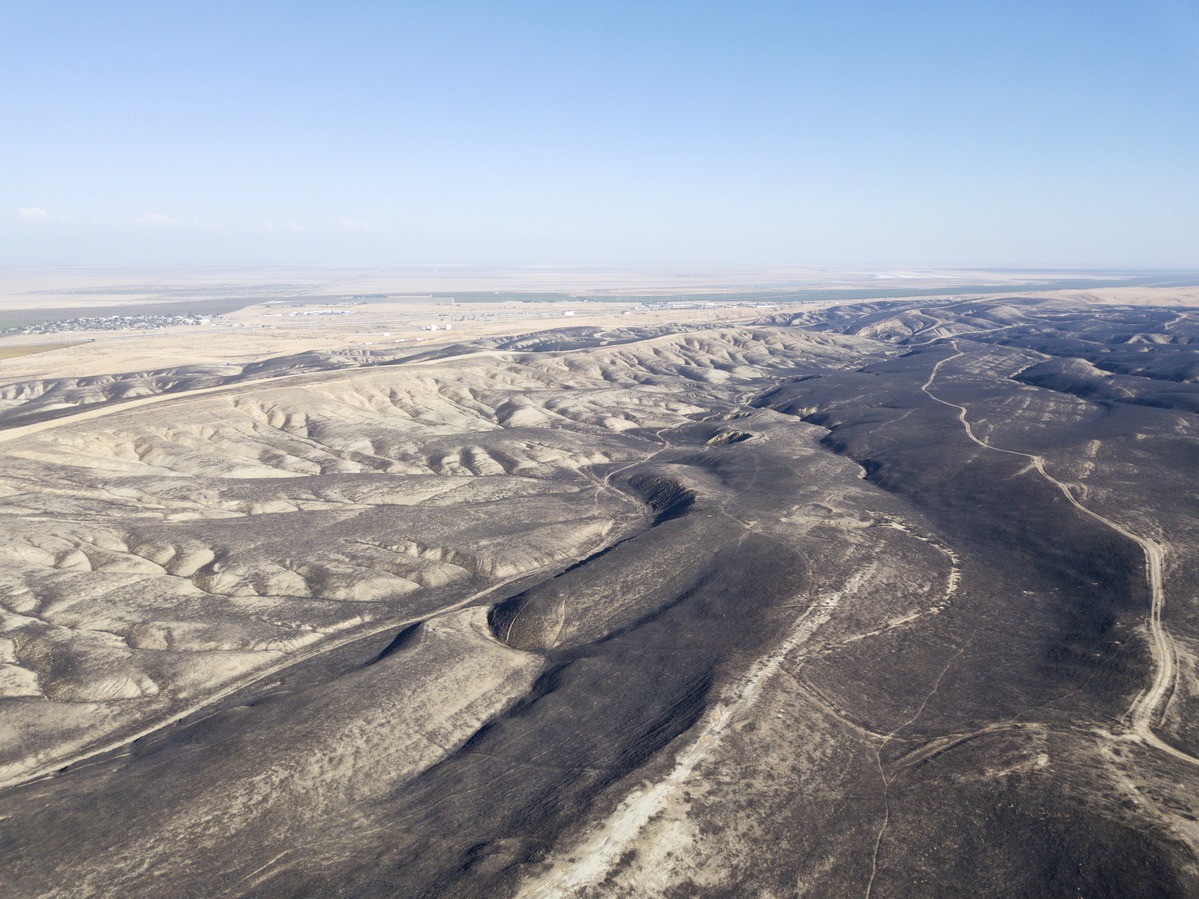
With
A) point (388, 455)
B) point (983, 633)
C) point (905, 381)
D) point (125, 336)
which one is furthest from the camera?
point (125, 336)

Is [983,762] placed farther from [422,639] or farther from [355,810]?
[422,639]

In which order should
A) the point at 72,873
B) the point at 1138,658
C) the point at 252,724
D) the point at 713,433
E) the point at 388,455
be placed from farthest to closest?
the point at 713,433 → the point at 388,455 → the point at 1138,658 → the point at 252,724 → the point at 72,873

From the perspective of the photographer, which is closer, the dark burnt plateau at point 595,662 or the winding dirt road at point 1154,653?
the dark burnt plateau at point 595,662

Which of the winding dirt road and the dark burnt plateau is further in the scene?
the winding dirt road

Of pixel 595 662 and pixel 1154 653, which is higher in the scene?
pixel 1154 653

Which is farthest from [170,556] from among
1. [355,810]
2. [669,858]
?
[669,858]

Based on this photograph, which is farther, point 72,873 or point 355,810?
point 355,810

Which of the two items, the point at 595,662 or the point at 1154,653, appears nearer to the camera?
the point at 1154,653
